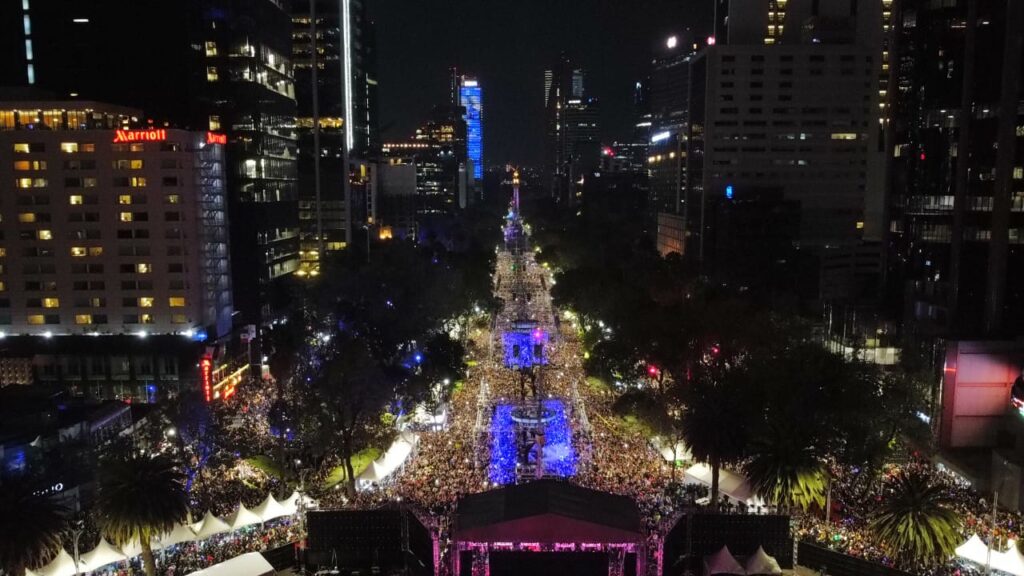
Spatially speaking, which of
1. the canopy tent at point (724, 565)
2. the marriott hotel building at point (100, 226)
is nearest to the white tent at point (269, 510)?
the canopy tent at point (724, 565)

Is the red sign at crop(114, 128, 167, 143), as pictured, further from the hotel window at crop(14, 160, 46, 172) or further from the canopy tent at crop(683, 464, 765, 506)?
the canopy tent at crop(683, 464, 765, 506)

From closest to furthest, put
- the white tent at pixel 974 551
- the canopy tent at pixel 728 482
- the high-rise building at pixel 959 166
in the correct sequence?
1. the white tent at pixel 974 551
2. the canopy tent at pixel 728 482
3. the high-rise building at pixel 959 166

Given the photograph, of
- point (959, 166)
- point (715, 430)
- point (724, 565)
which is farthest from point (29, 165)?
point (959, 166)

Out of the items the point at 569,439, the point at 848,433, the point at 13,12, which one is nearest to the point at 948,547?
the point at 848,433

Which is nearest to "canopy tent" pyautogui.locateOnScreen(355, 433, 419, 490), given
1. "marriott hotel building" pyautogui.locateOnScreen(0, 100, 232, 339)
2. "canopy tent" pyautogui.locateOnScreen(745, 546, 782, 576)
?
"canopy tent" pyautogui.locateOnScreen(745, 546, 782, 576)

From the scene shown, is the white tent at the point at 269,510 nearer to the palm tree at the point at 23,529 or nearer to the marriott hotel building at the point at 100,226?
the palm tree at the point at 23,529

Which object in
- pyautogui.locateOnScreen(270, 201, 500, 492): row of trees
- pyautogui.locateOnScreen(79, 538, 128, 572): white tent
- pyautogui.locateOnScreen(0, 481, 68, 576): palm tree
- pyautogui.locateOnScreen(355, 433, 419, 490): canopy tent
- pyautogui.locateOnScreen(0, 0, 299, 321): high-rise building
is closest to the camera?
pyautogui.locateOnScreen(0, 481, 68, 576): palm tree

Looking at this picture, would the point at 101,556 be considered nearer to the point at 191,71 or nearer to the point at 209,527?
the point at 209,527
